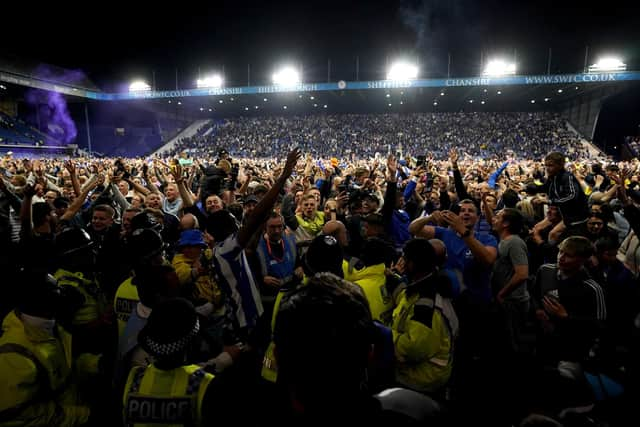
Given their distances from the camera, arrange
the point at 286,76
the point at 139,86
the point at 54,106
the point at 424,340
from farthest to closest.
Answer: the point at 54,106
the point at 139,86
the point at 286,76
the point at 424,340

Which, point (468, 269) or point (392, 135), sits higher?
point (392, 135)

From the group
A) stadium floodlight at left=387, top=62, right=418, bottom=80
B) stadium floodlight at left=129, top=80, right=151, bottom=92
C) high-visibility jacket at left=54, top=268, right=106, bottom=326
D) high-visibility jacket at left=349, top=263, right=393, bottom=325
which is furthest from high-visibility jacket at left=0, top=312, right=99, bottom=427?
stadium floodlight at left=129, top=80, right=151, bottom=92

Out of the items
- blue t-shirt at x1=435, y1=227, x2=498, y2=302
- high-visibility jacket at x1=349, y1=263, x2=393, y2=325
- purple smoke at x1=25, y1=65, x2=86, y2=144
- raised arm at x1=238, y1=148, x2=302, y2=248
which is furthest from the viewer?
purple smoke at x1=25, y1=65, x2=86, y2=144

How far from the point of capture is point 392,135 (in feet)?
126

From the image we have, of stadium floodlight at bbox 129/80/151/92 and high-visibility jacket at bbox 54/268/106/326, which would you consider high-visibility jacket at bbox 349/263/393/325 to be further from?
stadium floodlight at bbox 129/80/151/92

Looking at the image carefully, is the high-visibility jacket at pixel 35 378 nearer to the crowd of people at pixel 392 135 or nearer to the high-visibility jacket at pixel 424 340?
the high-visibility jacket at pixel 424 340

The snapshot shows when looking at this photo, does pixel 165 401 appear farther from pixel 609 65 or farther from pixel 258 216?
pixel 609 65

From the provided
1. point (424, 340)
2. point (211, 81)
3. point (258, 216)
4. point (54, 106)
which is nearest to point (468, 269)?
point (424, 340)

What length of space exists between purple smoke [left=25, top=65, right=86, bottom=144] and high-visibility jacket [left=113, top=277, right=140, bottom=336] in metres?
42.2

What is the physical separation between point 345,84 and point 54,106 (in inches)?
1292

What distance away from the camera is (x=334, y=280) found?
1064 millimetres

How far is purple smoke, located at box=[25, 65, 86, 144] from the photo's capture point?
35.6m

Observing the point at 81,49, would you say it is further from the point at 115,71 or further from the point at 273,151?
the point at 273,151

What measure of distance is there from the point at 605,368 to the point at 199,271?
9.11 feet
